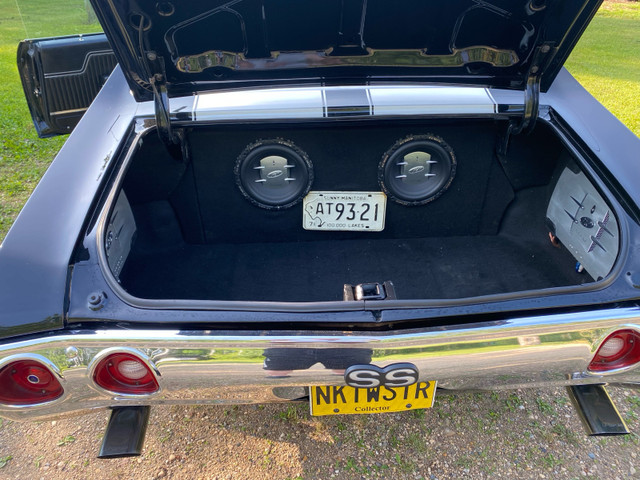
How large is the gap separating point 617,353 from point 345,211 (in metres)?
1.30

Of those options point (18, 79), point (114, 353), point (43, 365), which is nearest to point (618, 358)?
point (114, 353)

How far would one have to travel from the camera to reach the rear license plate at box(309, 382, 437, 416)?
55.0 inches

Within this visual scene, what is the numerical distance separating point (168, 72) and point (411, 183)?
3.99ft

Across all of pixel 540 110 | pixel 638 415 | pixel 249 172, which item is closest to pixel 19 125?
pixel 249 172

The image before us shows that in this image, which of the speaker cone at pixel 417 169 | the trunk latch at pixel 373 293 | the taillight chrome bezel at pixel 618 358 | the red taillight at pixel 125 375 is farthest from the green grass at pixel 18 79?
the taillight chrome bezel at pixel 618 358

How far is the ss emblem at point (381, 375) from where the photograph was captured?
48.6 inches

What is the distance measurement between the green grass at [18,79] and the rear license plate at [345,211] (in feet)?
7.14

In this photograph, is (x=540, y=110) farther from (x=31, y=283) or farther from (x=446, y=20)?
(x=31, y=283)

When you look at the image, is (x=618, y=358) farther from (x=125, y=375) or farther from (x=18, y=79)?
(x=18, y=79)

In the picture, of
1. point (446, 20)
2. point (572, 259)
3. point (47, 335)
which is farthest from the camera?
point (572, 259)

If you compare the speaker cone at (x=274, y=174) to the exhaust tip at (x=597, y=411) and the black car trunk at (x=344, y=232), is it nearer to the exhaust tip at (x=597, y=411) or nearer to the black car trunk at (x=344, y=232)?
the black car trunk at (x=344, y=232)

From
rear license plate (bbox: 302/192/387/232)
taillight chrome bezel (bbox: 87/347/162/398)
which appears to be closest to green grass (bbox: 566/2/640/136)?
rear license plate (bbox: 302/192/387/232)

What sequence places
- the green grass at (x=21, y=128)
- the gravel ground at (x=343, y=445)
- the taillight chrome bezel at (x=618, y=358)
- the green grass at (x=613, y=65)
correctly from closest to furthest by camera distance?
the taillight chrome bezel at (x=618, y=358) → the gravel ground at (x=343, y=445) → the green grass at (x=21, y=128) → the green grass at (x=613, y=65)

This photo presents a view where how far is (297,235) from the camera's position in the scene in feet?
7.73
